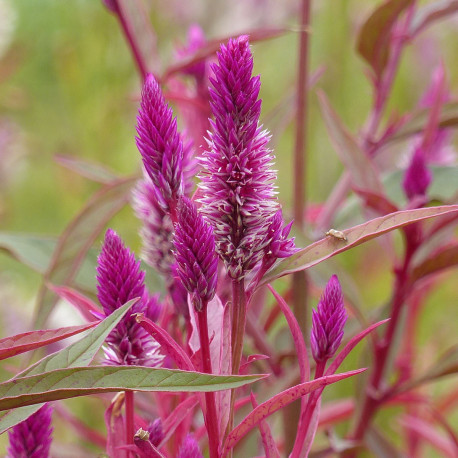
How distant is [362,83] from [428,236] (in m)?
1.24

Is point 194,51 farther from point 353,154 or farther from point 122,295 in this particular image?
point 122,295

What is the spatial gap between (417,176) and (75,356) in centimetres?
31

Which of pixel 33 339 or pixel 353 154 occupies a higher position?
pixel 353 154

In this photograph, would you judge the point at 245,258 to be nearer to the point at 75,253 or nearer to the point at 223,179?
the point at 223,179

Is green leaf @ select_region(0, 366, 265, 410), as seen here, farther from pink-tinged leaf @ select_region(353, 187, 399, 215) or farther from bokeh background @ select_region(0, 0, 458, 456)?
bokeh background @ select_region(0, 0, 458, 456)

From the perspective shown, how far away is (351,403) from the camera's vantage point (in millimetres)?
706

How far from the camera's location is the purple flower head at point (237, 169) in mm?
311

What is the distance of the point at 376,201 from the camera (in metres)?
0.53

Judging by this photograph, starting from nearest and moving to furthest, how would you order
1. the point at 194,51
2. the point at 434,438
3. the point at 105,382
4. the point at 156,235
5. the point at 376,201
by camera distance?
1. the point at 105,382
2. the point at 156,235
3. the point at 376,201
4. the point at 194,51
5. the point at 434,438

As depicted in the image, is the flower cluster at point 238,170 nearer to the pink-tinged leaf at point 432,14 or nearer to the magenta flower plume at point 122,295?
the magenta flower plume at point 122,295

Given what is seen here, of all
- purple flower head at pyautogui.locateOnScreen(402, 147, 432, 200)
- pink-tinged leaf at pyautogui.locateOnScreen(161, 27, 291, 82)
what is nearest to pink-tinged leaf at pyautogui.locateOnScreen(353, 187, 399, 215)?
purple flower head at pyautogui.locateOnScreen(402, 147, 432, 200)

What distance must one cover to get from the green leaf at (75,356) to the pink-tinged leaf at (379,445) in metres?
0.37

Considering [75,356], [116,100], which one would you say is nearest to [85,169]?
[75,356]

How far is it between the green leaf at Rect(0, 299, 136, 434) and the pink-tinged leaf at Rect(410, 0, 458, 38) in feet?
1.39
